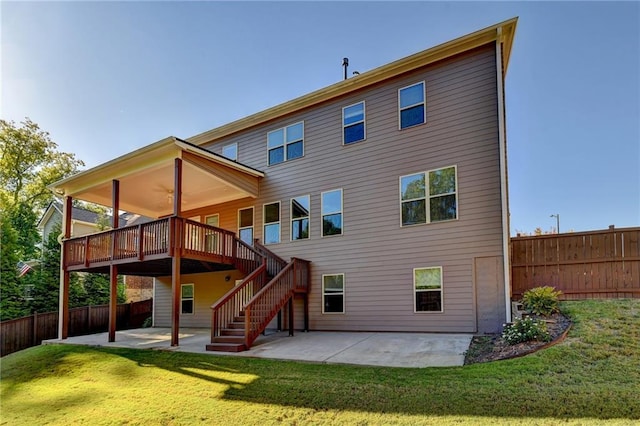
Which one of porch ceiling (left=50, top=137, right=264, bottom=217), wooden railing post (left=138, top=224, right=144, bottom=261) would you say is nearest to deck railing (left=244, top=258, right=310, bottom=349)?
porch ceiling (left=50, top=137, right=264, bottom=217)

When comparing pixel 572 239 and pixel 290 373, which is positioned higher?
pixel 572 239

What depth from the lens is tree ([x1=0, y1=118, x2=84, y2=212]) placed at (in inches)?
993

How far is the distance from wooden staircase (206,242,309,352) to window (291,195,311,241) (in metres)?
1.07

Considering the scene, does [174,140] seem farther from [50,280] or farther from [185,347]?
[50,280]

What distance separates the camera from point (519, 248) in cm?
1034

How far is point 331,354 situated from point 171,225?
17.6ft

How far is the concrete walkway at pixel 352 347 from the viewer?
23.7ft

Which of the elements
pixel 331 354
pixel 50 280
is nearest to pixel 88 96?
pixel 50 280

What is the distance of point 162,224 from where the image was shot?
10570 millimetres

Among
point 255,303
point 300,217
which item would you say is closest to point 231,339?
point 255,303

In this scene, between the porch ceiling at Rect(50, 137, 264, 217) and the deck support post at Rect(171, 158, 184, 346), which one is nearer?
the deck support post at Rect(171, 158, 184, 346)

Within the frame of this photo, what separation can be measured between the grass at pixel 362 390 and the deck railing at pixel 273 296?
1251 mm

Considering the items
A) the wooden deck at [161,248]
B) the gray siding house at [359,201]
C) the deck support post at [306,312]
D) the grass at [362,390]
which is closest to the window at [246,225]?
the gray siding house at [359,201]

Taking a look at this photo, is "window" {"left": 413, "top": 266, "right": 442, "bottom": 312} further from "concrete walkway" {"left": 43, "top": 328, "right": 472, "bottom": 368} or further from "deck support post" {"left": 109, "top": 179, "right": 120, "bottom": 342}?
"deck support post" {"left": 109, "top": 179, "right": 120, "bottom": 342}
